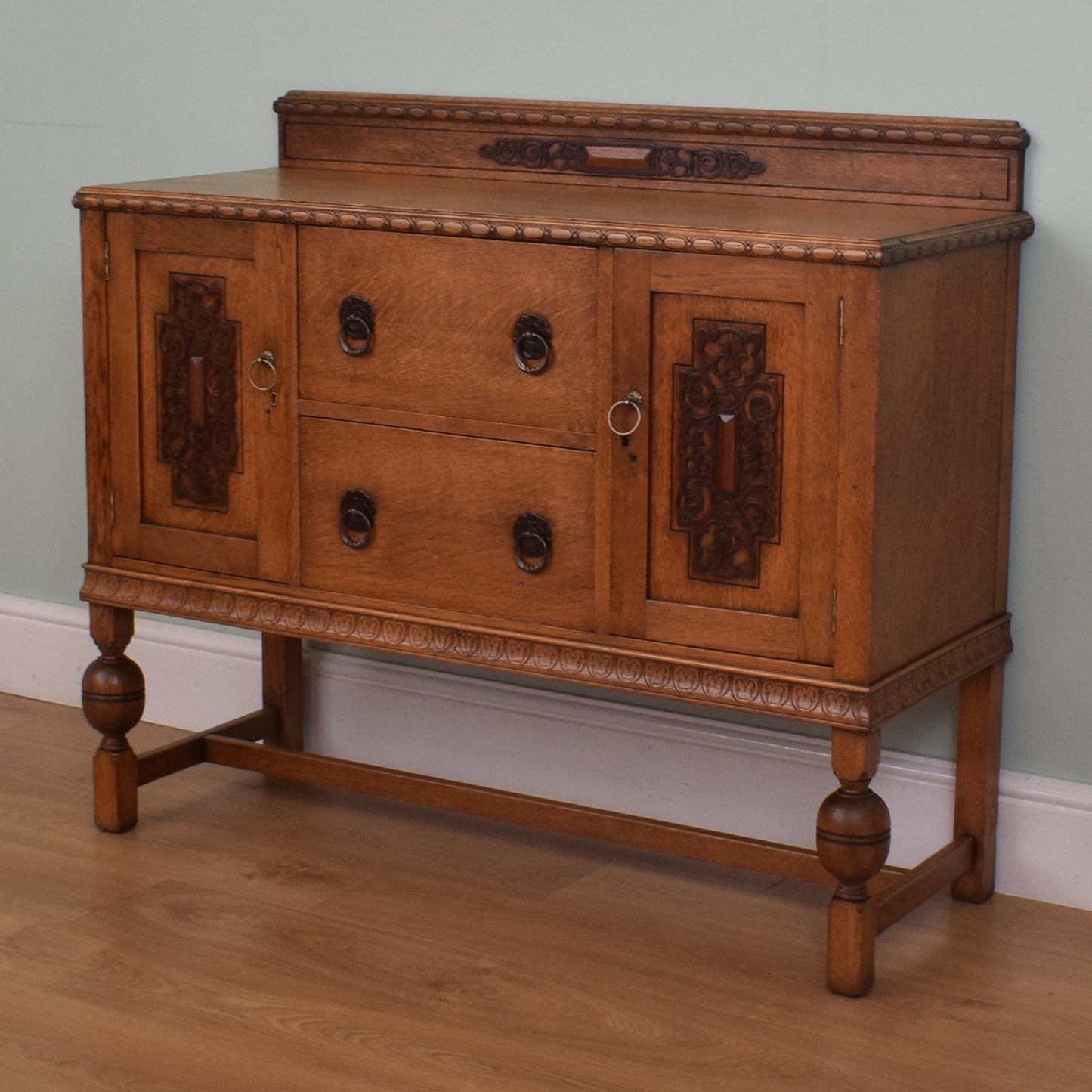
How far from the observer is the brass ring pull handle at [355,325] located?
2650 mm

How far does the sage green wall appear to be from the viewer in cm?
266

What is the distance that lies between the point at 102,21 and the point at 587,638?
163cm

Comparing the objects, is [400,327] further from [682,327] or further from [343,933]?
[343,933]

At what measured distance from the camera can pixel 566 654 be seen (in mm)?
2600

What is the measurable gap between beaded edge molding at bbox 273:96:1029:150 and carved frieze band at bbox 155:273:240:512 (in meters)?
0.50

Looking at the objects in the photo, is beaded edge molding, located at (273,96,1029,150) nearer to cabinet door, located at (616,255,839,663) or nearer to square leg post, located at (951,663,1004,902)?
cabinet door, located at (616,255,839,663)

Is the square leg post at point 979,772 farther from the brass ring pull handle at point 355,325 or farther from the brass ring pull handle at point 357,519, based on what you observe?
the brass ring pull handle at point 355,325

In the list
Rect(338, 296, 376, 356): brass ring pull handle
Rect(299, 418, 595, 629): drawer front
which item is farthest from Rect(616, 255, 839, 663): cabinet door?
Rect(338, 296, 376, 356): brass ring pull handle

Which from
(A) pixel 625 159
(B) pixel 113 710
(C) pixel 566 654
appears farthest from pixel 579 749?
(A) pixel 625 159

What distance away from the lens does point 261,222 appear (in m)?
2.70

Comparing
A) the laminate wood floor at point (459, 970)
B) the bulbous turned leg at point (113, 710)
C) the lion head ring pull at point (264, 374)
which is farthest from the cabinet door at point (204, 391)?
the laminate wood floor at point (459, 970)

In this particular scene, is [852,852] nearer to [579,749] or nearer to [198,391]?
[579,749]

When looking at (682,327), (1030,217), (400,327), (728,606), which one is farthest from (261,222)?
(1030,217)

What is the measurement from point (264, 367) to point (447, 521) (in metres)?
0.36
